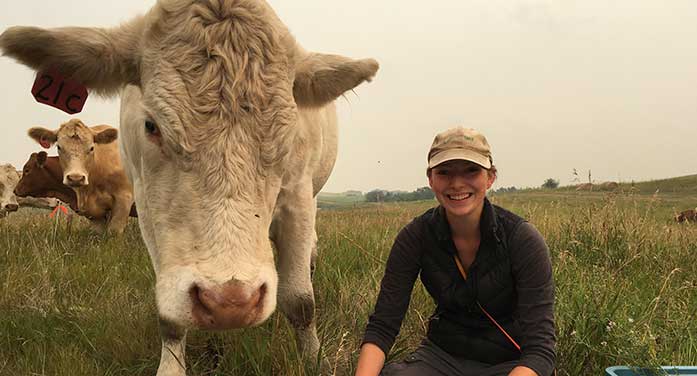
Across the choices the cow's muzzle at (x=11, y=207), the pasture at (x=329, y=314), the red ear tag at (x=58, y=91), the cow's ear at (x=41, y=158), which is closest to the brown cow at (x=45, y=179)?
the cow's ear at (x=41, y=158)

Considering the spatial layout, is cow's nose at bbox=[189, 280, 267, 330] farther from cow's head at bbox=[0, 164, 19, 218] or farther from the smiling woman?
cow's head at bbox=[0, 164, 19, 218]

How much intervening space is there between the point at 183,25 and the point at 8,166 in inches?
681

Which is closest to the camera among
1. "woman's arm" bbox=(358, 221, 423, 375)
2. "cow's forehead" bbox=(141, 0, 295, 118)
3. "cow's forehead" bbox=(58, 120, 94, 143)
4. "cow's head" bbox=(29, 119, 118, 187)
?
"cow's forehead" bbox=(141, 0, 295, 118)

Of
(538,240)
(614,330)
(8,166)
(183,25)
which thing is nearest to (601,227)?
(614,330)

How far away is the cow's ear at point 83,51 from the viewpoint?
7.84 ft

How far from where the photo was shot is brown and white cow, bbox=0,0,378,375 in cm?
204

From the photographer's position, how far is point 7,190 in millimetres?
15602

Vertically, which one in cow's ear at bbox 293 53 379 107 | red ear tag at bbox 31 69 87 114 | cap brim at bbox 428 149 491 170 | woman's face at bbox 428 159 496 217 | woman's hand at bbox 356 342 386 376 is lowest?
woman's hand at bbox 356 342 386 376

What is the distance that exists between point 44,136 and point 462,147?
938 centimetres

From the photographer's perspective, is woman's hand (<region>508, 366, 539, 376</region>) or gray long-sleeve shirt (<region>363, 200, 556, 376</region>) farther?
gray long-sleeve shirt (<region>363, 200, 556, 376</region>)

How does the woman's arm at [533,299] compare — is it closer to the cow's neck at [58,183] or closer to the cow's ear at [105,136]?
the cow's ear at [105,136]

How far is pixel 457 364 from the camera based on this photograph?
2.75m

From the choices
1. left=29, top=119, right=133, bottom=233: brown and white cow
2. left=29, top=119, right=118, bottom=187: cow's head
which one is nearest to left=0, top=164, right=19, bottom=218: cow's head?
left=29, top=119, right=118, bottom=187: cow's head

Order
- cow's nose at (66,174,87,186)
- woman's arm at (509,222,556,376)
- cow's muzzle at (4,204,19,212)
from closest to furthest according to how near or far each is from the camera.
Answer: woman's arm at (509,222,556,376)
cow's nose at (66,174,87,186)
cow's muzzle at (4,204,19,212)
